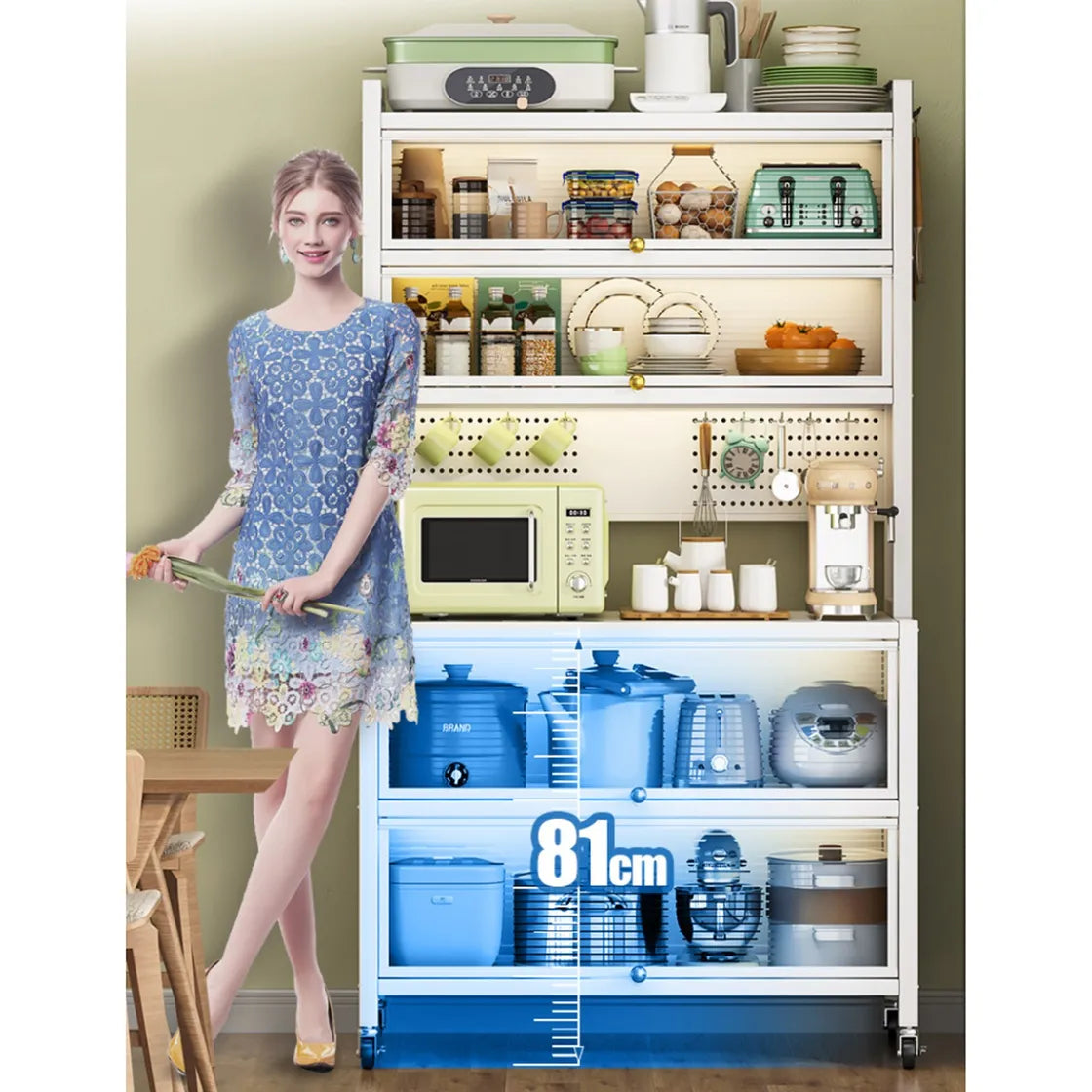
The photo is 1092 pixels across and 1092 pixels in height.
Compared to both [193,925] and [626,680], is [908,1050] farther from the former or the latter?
[193,925]

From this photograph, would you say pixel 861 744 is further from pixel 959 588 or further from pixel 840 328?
pixel 840 328

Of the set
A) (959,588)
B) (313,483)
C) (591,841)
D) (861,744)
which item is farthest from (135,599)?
(959,588)

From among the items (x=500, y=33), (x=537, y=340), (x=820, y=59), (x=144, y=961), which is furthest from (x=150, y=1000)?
(x=820, y=59)

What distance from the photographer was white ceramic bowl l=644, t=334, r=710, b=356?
3.87 m

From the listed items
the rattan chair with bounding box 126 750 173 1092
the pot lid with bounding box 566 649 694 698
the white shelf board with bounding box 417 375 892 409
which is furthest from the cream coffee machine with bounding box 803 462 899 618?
the rattan chair with bounding box 126 750 173 1092

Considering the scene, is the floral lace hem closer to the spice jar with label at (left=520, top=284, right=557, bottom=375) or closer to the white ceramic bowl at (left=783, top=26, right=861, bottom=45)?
the spice jar with label at (left=520, top=284, right=557, bottom=375)

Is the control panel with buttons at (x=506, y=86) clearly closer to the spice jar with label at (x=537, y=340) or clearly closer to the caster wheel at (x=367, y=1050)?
the spice jar with label at (x=537, y=340)

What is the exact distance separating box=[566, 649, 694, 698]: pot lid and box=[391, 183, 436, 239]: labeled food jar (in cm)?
117

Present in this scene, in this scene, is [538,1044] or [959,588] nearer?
[538,1044]

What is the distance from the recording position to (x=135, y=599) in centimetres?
408

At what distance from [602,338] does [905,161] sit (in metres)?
0.88

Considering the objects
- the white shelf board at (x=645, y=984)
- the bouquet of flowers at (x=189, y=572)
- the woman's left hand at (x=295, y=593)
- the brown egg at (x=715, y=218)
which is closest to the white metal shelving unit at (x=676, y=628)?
the white shelf board at (x=645, y=984)

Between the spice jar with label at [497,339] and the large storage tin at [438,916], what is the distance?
1.28 metres

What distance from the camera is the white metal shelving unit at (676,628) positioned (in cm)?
373
